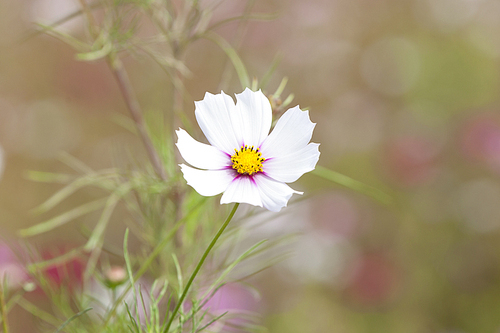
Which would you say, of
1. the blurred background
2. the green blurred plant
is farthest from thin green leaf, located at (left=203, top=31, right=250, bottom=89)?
the blurred background

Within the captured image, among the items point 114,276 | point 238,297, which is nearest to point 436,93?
point 238,297

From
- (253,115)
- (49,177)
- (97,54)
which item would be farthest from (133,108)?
(49,177)

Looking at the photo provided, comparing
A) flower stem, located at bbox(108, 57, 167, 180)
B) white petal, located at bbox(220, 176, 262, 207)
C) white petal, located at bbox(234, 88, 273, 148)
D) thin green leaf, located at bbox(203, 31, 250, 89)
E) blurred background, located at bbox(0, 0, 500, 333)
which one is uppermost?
blurred background, located at bbox(0, 0, 500, 333)

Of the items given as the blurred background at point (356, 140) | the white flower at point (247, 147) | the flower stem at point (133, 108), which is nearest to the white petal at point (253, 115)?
the white flower at point (247, 147)

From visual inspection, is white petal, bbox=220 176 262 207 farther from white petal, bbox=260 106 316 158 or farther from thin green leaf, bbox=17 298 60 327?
thin green leaf, bbox=17 298 60 327

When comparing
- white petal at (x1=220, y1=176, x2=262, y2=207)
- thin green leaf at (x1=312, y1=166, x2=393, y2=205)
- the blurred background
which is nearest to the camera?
white petal at (x1=220, y1=176, x2=262, y2=207)

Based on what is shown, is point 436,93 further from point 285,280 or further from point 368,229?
point 285,280
